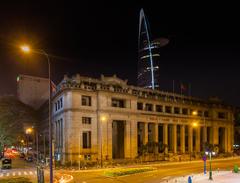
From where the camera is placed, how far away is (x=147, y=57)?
151m

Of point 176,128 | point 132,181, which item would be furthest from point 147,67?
point 132,181

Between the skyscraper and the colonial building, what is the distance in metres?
35.8

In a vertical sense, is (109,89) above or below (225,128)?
above

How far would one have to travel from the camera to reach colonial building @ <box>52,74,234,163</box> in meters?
74.8

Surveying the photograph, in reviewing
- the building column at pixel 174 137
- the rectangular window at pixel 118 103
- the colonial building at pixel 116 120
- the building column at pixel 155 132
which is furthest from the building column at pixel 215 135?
the rectangular window at pixel 118 103

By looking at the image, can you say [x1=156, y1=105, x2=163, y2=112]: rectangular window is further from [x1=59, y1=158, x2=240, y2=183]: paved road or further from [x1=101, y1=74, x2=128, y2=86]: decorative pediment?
[x1=59, y1=158, x2=240, y2=183]: paved road

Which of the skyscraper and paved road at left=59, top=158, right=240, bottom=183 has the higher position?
the skyscraper

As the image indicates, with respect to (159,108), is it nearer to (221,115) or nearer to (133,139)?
(133,139)

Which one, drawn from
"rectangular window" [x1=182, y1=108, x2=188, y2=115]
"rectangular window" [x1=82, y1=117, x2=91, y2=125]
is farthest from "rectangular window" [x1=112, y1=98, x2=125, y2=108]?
"rectangular window" [x1=182, y1=108, x2=188, y2=115]

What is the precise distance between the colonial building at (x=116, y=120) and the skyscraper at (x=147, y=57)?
118 feet

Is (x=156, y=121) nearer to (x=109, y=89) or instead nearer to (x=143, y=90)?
(x=143, y=90)

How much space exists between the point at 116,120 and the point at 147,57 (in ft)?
239

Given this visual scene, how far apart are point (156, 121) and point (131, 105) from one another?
534 inches

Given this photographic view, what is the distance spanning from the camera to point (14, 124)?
74.0 metres
